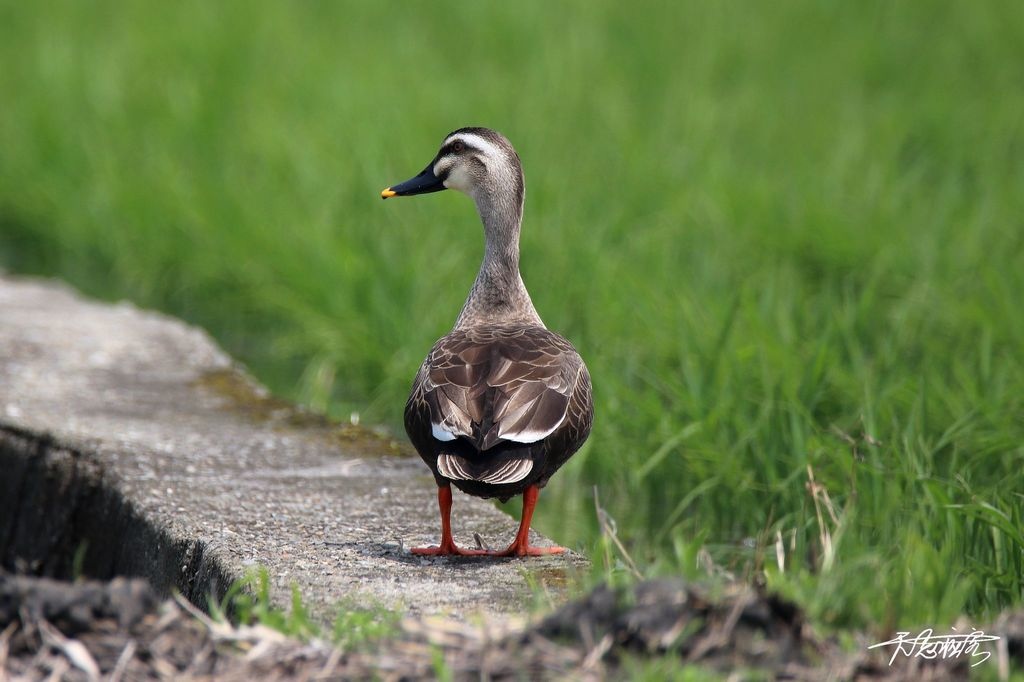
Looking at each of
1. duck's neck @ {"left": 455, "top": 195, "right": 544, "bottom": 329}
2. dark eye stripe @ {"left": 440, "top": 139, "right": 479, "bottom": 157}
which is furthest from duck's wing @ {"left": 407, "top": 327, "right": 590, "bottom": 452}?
dark eye stripe @ {"left": 440, "top": 139, "right": 479, "bottom": 157}

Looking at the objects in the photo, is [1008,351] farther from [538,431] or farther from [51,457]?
[51,457]

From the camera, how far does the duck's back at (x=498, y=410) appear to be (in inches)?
129

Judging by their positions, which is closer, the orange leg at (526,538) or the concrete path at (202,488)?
the concrete path at (202,488)

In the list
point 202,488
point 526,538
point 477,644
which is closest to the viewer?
point 477,644

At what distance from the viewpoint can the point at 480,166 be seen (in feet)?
14.2

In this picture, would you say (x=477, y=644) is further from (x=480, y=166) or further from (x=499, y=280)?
(x=480, y=166)

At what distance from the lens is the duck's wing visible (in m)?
3.30

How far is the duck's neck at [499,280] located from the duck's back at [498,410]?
0.49 meters

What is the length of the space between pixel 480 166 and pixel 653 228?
2.71 meters

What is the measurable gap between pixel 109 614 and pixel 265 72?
7243mm

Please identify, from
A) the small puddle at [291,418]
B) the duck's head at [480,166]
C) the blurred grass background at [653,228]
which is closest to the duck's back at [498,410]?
the blurred grass background at [653,228]

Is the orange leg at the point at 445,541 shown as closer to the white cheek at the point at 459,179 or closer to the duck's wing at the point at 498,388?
the duck's wing at the point at 498,388

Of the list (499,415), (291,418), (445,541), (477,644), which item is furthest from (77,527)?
(477,644)

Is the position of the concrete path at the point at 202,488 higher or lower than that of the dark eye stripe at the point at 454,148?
lower
